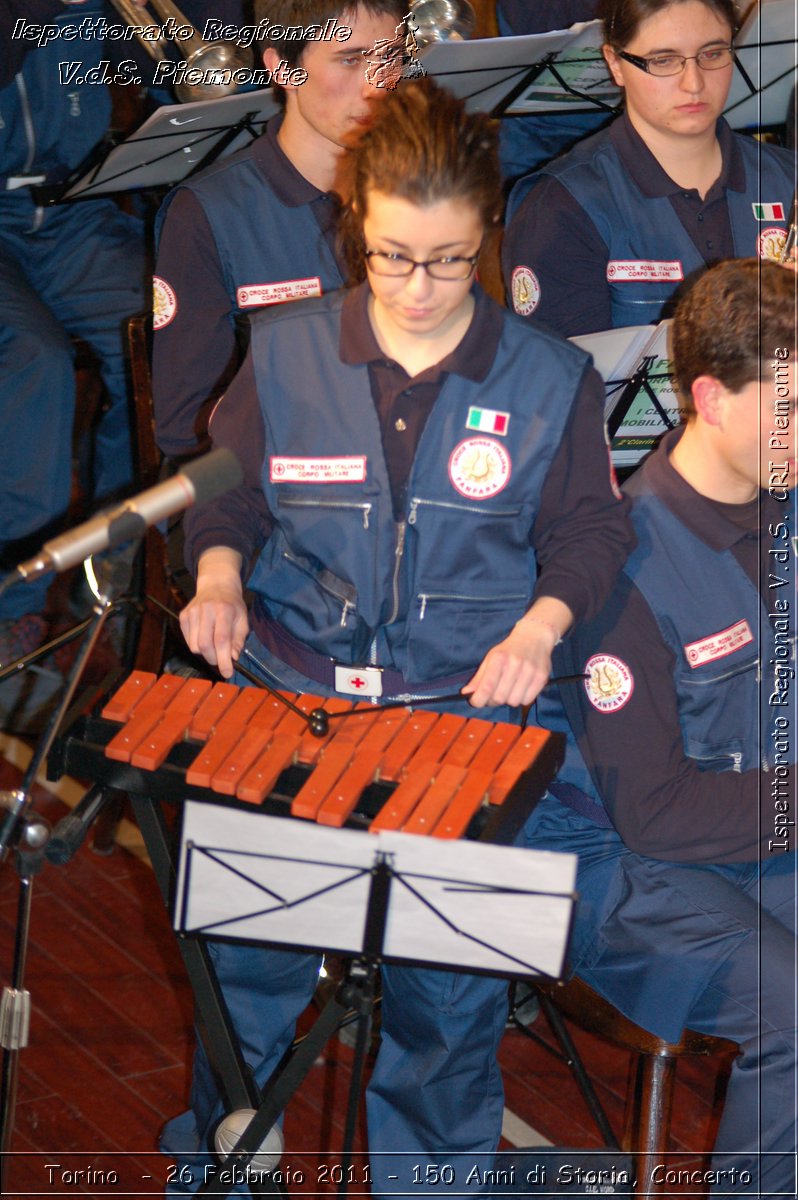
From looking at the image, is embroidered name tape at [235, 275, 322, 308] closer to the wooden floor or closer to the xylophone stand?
the wooden floor

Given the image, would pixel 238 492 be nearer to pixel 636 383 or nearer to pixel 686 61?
pixel 636 383

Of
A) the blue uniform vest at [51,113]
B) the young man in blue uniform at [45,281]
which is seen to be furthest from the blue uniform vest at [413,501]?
the blue uniform vest at [51,113]

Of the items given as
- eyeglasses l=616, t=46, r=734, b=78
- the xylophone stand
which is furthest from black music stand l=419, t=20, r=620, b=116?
the xylophone stand

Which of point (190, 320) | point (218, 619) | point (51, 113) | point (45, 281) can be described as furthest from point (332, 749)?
point (51, 113)

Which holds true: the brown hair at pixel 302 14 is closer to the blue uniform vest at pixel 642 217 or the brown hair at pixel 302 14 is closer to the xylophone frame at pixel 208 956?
the blue uniform vest at pixel 642 217

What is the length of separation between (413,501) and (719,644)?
0.56 metres

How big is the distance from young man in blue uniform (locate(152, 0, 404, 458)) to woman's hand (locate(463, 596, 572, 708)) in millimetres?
1280

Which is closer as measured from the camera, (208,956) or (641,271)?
(208,956)

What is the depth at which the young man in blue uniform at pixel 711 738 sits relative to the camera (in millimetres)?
2340

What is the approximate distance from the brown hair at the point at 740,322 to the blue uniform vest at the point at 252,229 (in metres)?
1.10

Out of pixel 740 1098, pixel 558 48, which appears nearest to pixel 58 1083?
pixel 740 1098

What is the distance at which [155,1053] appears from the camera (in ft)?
10.3

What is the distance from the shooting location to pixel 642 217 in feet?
10.8

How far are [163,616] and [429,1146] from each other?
159 centimetres
